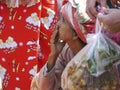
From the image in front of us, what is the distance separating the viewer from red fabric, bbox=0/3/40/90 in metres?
3.29

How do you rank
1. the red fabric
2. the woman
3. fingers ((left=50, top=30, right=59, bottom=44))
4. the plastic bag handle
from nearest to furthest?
the plastic bag handle → the woman → fingers ((left=50, top=30, right=59, bottom=44)) → the red fabric

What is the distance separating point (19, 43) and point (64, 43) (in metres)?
1.59

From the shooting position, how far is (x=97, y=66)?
1377mm

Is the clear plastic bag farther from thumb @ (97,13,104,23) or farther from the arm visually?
the arm

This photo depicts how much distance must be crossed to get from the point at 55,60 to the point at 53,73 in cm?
5

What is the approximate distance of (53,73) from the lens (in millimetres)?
1778

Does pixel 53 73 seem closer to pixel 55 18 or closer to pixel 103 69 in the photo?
pixel 103 69

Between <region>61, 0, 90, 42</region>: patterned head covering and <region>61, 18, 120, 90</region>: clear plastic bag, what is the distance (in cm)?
9

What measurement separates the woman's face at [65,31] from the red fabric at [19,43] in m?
1.66

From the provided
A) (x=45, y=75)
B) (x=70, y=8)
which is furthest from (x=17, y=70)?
(x=70, y=8)

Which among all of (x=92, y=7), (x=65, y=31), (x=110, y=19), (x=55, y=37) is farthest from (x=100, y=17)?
(x=55, y=37)

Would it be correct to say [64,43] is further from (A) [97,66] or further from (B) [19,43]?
(B) [19,43]

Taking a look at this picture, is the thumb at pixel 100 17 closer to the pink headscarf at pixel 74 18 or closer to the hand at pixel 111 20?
the hand at pixel 111 20

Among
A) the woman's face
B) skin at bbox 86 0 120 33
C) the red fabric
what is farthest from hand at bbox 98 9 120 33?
the red fabric
